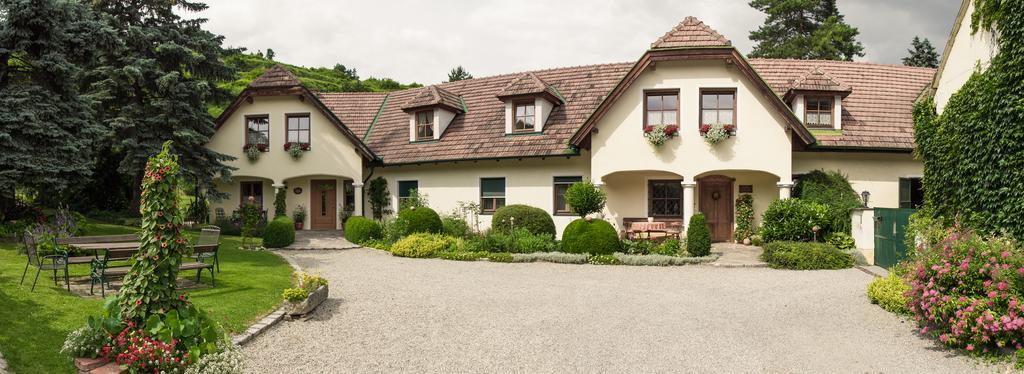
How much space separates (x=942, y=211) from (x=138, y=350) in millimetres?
13493

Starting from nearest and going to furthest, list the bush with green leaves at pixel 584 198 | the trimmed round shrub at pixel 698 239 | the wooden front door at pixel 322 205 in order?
the trimmed round shrub at pixel 698 239 < the bush with green leaves at pixel 584 198 < the wooden front door at pixel 322 205

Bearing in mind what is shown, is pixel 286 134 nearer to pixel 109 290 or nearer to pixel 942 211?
pixel 109 290

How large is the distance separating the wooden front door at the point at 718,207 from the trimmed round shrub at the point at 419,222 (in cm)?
905

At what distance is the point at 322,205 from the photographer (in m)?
23.8

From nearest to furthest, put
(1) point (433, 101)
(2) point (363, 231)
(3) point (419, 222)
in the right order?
(3) point (419, 222) → (2) point (363, 231) → (1) point (433, 101)

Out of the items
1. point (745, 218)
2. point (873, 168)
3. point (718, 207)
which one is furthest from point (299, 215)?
point (873, 168)

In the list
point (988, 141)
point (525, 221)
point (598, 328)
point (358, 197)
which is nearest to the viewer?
point (598, 328)

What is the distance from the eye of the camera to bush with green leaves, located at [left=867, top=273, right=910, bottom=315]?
903 cm

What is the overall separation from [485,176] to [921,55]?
3440 cm

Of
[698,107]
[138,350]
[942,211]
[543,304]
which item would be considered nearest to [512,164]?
[698,107]

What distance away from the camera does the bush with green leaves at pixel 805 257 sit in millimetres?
14055

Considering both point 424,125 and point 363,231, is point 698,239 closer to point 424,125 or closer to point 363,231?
point 363,231

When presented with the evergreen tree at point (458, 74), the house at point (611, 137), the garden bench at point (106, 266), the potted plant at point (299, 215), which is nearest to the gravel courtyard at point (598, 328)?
the garden bench at point (106, 266)

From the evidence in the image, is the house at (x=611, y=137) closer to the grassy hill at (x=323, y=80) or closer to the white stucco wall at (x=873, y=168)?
the white stucco wall at (x=873, y=168)
